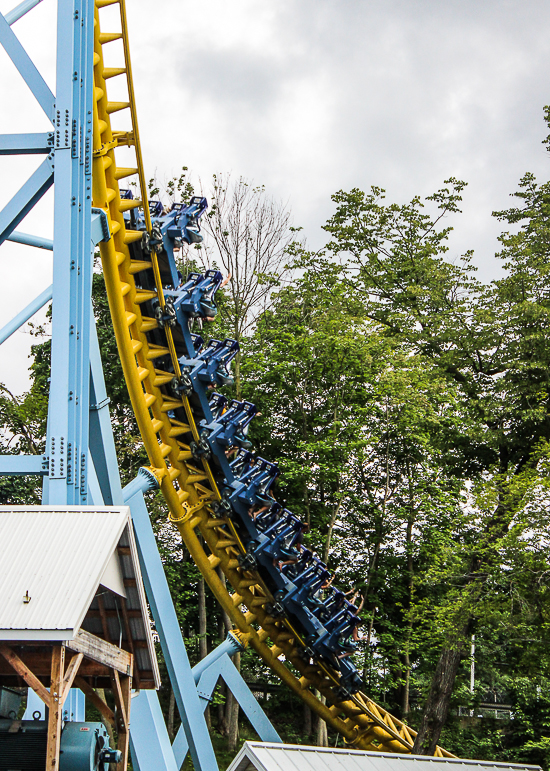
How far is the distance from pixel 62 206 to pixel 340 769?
603 centimetres

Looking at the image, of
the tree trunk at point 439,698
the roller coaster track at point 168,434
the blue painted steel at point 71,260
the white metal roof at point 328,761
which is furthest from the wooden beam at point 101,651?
the tree trunk at point 439,698

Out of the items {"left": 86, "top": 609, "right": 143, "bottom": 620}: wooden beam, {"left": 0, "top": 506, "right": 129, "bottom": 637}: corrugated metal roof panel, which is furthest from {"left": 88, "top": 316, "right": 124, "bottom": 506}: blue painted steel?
{"left": 0, "top": 506, "right": 129, "bottom": 637}: corrugated metal roof panel

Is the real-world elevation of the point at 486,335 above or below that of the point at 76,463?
above

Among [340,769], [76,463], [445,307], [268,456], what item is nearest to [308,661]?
[340,769]

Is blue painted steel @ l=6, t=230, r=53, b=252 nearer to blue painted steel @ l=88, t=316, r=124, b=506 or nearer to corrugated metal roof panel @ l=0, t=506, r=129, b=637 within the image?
blue painted steel @ l=88, t=316, r=124, b=506

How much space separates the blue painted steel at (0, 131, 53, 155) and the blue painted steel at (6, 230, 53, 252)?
88 centimetres

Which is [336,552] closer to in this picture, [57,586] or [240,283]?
[240,283]

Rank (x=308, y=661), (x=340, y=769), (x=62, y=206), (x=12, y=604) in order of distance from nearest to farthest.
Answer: (x=12, y=604), (x=62, y=206), (x=340, y=769), (x=308, y=661)

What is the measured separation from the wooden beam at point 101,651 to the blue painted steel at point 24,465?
57.3 inches

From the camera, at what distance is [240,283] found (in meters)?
19.9

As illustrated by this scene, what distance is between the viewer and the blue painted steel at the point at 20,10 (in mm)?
7246

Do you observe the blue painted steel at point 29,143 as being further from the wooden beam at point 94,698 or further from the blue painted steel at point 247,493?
the wooden beam at point 94,698

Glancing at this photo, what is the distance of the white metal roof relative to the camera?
24.4 feet

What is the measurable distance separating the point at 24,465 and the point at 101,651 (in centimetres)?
165
